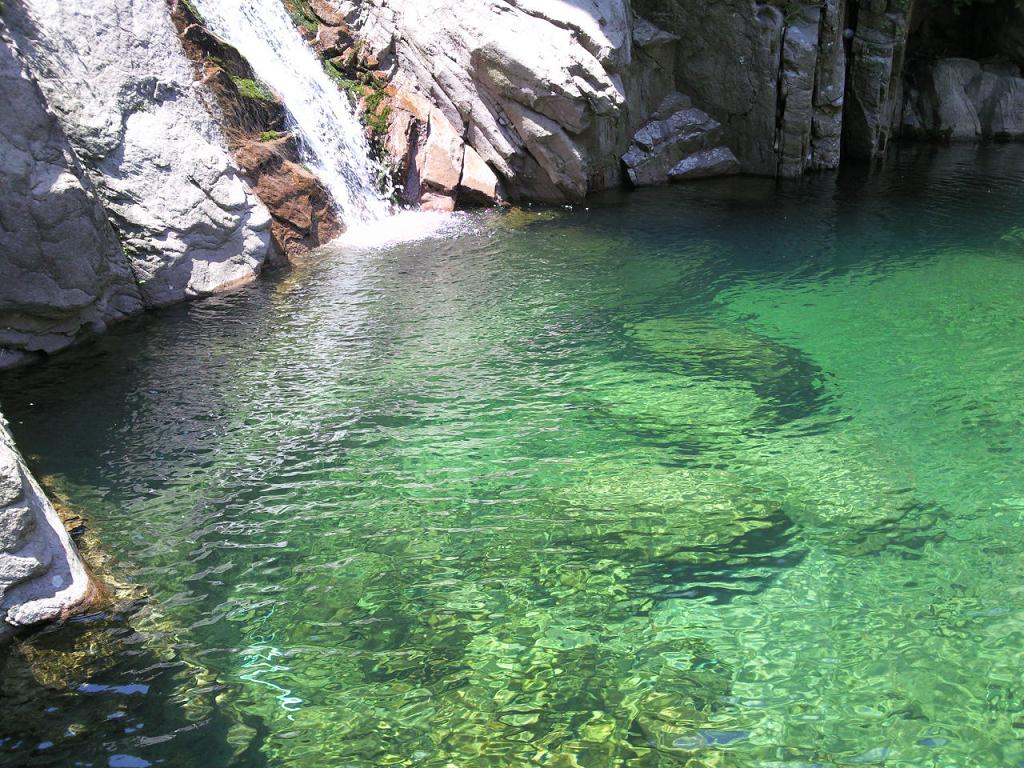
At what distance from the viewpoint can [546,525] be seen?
5.37m

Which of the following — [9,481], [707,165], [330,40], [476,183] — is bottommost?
[9,481]

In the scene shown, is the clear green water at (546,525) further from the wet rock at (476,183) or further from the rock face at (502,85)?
the rock face at (502,85)

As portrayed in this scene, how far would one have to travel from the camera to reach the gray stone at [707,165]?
57.0 ft

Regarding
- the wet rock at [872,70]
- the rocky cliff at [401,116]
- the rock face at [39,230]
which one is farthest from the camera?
the wet rock at [872,70]

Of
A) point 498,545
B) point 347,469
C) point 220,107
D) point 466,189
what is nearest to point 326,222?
point 220,107

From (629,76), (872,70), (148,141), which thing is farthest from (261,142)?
(872,70)

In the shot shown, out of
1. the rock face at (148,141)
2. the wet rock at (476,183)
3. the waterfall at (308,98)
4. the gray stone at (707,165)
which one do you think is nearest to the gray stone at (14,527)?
the rock face at (148,141)

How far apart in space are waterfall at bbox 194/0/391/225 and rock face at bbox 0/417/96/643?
28.3ft

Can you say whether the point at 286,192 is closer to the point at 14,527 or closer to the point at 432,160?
the point at 432,160

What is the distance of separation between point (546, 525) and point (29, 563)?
2797mm

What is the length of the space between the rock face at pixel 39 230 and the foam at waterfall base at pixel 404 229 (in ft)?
13.3

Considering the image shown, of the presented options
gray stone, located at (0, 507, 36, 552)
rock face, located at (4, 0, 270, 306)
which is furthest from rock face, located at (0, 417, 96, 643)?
rock face, located at (4, 0, 270, 306)

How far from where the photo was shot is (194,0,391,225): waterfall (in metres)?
12.5

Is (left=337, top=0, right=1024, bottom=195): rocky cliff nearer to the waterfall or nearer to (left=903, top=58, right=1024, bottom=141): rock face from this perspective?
the waterfall
